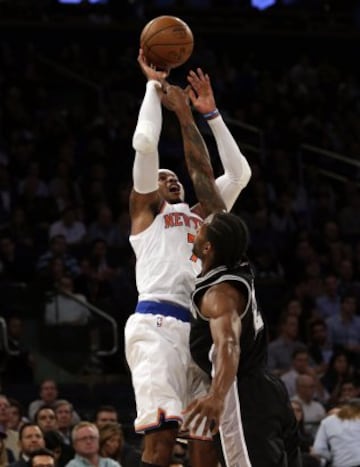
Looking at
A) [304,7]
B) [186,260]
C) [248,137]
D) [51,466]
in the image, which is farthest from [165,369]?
[304,7]

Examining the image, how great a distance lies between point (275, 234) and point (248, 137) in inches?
122

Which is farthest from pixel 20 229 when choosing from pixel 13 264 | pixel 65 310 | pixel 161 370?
pixel 161 370

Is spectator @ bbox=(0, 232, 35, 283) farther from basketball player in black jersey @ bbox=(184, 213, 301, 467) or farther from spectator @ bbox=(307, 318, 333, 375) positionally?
basketball player in black jersey @ bbox=(184, 213, 301, 467)

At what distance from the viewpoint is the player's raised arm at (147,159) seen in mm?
6555

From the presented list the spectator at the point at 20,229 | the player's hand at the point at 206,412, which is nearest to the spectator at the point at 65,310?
the spectator at the point at 20,229

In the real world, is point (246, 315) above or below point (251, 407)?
above

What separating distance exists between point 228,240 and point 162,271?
0.90 meters

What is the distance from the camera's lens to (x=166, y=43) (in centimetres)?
691

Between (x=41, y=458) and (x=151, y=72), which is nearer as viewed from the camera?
(x=151, y=72)

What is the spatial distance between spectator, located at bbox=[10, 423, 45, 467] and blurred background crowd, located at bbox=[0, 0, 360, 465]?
75cm

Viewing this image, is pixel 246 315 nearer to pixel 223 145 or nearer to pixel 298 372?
pixel 223 145

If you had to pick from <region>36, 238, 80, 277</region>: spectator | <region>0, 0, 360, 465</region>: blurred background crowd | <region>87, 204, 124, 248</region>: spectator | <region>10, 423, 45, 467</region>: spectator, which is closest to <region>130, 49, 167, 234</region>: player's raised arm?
<region>10, 423, 45, 467</region>: spectator

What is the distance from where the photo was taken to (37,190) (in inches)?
576

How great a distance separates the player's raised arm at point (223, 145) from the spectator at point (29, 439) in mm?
3071
